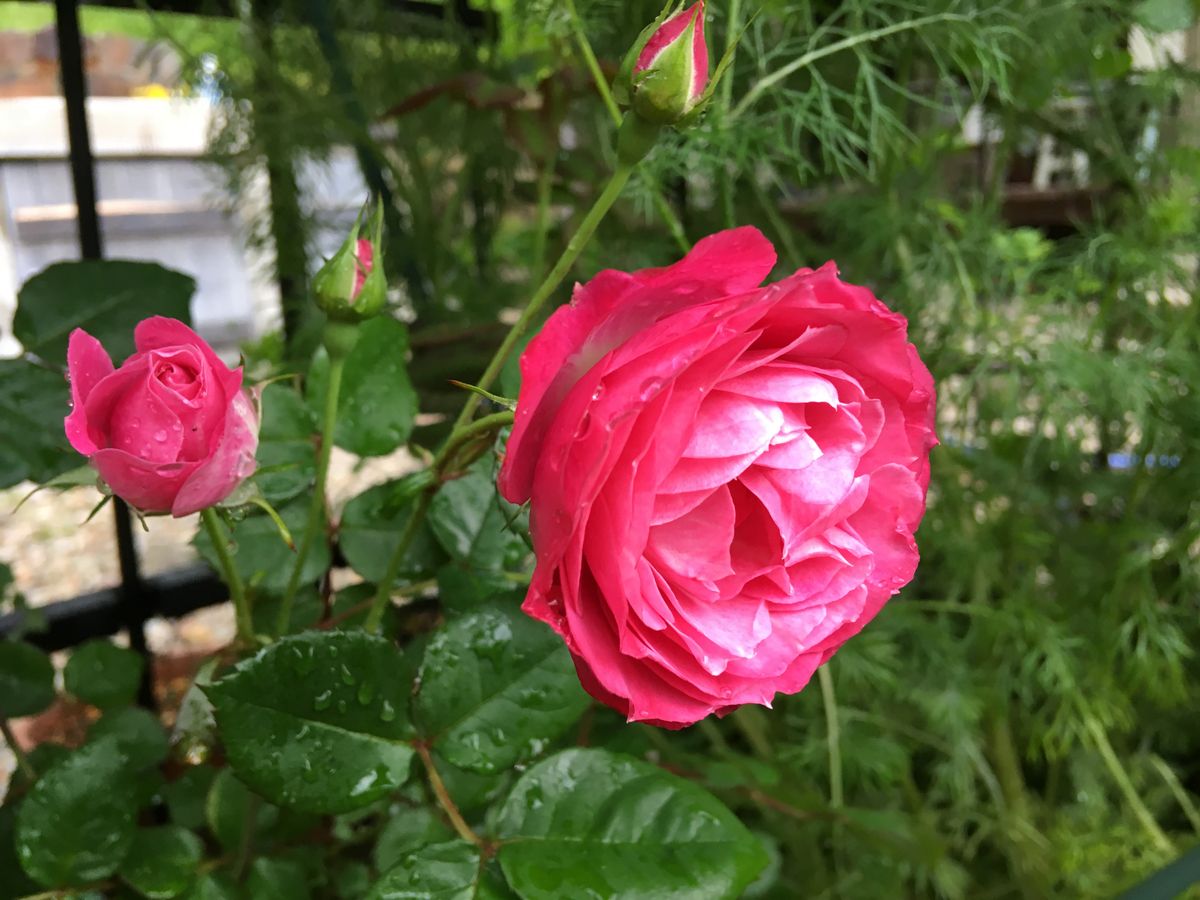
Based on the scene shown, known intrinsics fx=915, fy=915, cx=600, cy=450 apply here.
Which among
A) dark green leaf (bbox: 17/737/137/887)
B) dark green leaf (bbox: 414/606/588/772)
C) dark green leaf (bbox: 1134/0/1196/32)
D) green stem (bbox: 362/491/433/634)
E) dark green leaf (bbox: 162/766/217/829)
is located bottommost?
dark green leaf (bbox: 162/766/217/829)

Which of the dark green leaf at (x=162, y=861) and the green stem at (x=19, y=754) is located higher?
the dark green leaf at (x=162, y=861)

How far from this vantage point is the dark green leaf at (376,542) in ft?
1.23

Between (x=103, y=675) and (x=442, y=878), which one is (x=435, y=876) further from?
(x=103, y=675)

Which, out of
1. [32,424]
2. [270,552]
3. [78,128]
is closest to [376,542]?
[270,552]

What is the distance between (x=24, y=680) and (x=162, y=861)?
0.15m

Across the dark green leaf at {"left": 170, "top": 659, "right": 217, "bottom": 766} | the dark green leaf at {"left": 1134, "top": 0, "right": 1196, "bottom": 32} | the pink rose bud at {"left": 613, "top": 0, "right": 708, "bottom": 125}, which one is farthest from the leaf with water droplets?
the dark green leaf at {"left": 1134, "top": 0, "right": 1196, "bottom": 32}

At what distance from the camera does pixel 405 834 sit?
0.34m

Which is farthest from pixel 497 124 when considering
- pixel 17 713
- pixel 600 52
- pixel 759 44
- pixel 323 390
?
pixel 17 713

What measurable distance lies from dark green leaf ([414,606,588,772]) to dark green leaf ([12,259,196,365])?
0.66 feet

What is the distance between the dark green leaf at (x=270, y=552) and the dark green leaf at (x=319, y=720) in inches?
3.7

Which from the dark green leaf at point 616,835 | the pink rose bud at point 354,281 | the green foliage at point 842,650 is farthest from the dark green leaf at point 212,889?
the pink rose bud at point 354,281

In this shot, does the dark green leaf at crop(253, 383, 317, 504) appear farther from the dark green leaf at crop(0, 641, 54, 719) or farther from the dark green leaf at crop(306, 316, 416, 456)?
the dark green leaf at crop(0, 641, 54, 719)

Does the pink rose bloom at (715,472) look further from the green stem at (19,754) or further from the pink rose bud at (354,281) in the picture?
the green stem at (19,754)

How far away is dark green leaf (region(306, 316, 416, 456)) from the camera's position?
0.36 m
